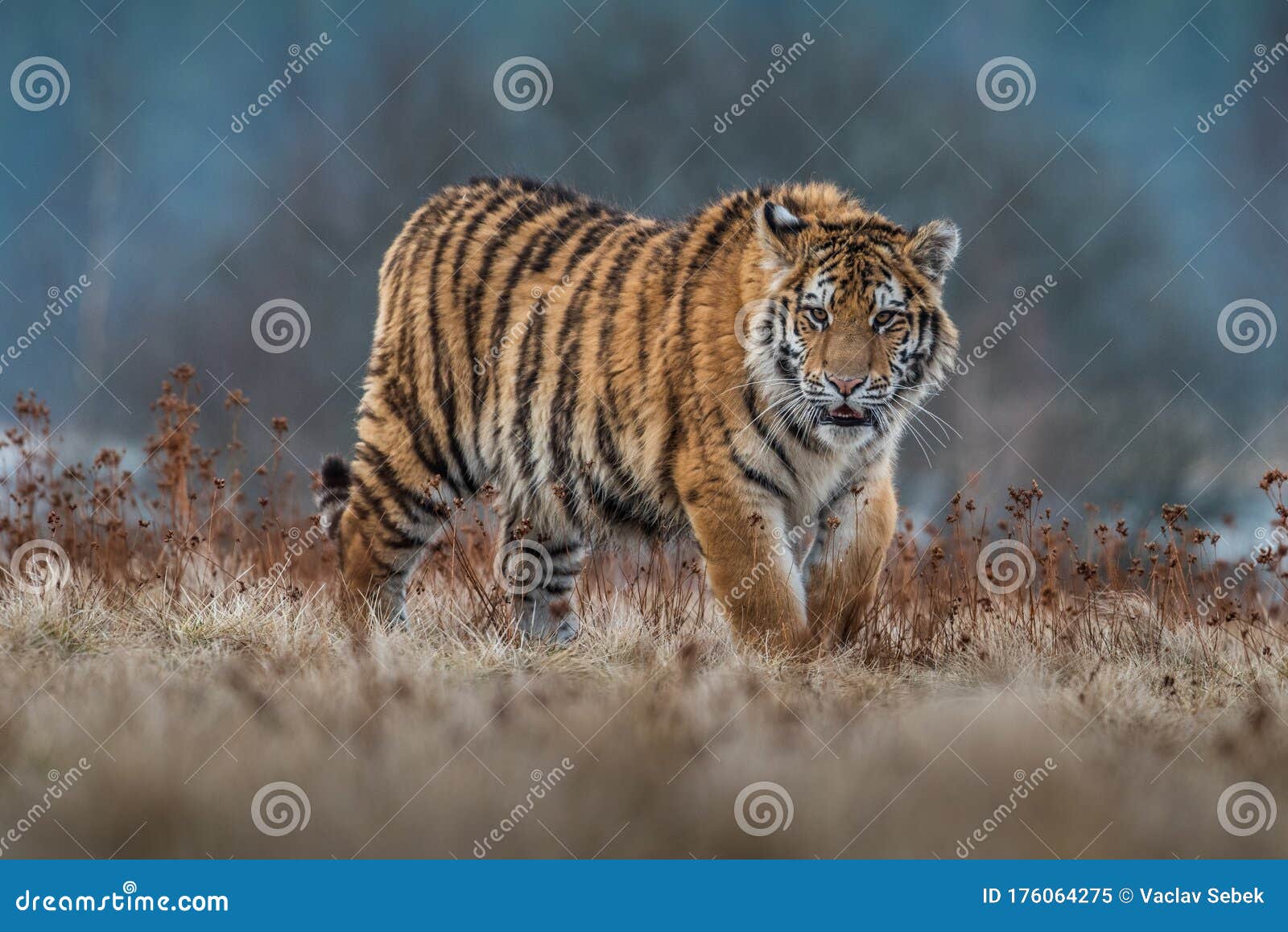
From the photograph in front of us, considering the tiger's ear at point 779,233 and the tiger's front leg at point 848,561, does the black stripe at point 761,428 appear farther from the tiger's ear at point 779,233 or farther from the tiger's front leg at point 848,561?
the tiger's ear at point 779,233

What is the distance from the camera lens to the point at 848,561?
5.00 meters

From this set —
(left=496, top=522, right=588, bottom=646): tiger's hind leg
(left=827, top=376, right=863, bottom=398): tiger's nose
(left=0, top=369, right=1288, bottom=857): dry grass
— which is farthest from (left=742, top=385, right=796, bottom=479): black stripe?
(left=496, top=522, right=588, bottom=646): tiger's hind leg

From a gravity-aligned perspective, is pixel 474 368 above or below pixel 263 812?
above

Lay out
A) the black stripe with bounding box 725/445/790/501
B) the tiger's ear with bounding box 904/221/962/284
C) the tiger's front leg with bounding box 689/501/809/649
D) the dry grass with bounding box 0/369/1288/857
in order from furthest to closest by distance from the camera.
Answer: the tiger's ear with bounding box 904/221/962/284, the black stripe with bounding box 725/445/790/501, the tiger's front leg with bounding box 689/501/809/649, the dry grass with bounding box 0/369/1288/857

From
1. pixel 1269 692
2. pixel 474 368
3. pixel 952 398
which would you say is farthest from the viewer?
pixel 952 398

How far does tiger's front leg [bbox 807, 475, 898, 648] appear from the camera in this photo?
497 cm

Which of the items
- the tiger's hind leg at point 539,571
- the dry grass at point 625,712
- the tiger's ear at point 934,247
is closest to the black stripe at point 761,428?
the dry grass at point 625,712

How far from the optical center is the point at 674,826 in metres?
3.07

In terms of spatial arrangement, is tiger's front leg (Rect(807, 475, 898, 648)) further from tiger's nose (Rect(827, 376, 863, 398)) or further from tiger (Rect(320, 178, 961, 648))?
tiger's nose (Rect(827, 376, 863, 398))

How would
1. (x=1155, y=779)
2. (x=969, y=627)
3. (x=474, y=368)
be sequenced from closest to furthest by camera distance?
(x=1155, y=779)
(x=969, y=627)
(x=474, y=368)

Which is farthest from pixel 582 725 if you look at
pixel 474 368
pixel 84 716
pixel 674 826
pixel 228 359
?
pixel 228 359

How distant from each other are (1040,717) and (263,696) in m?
2.38

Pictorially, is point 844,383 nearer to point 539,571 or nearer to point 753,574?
point 753,574

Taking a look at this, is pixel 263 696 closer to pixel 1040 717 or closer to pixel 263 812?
pixel 263 812
